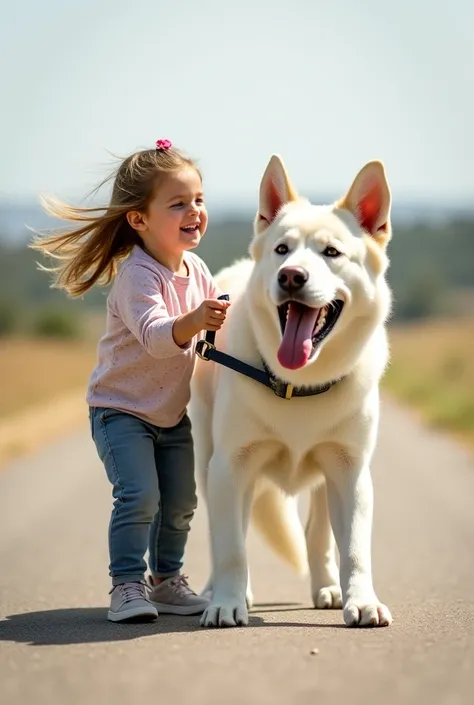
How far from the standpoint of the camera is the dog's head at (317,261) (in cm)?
558

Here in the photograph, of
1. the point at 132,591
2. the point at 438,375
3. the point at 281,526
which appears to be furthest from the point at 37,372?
the point at 132,591

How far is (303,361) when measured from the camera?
558 centimetres

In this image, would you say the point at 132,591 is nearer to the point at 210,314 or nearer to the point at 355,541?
the point at 355,541

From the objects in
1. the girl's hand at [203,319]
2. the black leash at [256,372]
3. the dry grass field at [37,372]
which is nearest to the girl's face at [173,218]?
the black leash at [256,372]

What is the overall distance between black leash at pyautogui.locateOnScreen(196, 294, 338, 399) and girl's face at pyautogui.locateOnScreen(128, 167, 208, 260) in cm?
48

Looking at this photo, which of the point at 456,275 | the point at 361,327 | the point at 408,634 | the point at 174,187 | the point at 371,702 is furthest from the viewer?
the point at 456,275

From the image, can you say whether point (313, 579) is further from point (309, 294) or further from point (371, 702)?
point (371, 702)

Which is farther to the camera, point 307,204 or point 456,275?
point 456,275

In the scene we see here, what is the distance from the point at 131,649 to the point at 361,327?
1.86 meters

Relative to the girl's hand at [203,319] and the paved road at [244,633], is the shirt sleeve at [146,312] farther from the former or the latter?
the paved road at [244,633]

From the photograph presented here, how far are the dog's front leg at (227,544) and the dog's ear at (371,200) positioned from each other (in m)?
1.30

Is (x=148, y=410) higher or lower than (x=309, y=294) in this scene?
lower

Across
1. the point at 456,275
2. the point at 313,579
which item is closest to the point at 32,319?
the point at 456,275

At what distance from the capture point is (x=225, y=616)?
5621 mm
